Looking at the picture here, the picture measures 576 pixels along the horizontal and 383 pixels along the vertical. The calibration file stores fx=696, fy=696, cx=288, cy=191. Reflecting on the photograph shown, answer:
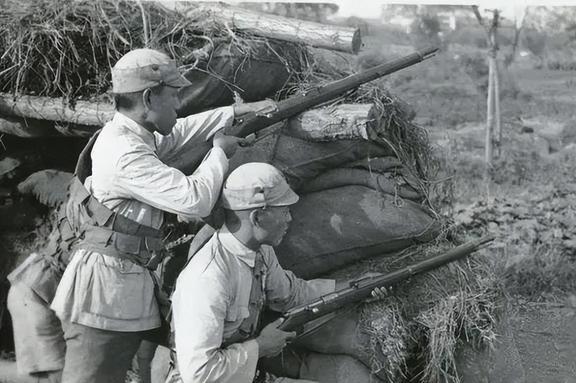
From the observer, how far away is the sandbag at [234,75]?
172 inches

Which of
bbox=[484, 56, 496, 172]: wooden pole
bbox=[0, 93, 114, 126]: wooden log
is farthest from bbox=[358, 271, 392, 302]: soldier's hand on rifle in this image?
bbox=[484, 56, 496, 172]: wooden pole

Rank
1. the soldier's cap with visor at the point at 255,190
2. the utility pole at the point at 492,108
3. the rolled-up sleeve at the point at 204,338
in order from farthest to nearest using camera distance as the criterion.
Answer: the utility pole at the point at 492,108
the soldier's cap with visor at the point at 255,190
the rolled-up sleeve at the point at 204,338

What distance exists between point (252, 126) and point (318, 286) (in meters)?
1.01

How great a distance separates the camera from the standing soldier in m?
3.40

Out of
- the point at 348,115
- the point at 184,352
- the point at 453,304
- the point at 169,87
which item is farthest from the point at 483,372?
the point at 169,87

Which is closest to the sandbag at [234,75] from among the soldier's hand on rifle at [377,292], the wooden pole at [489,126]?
the soldier's hand on rifle at [377,292]

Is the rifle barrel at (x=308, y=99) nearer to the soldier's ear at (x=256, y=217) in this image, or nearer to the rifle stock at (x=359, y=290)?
the soldier's ear at (x=256, y=217)

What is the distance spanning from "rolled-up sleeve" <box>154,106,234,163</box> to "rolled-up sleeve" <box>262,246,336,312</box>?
0.78 metres

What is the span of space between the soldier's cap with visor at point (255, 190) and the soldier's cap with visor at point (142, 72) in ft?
2.02

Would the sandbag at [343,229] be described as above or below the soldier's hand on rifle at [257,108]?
below

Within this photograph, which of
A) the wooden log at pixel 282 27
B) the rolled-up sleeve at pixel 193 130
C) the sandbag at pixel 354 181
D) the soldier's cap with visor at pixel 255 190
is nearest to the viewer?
the soldier's cap with visor at pixel 255 190

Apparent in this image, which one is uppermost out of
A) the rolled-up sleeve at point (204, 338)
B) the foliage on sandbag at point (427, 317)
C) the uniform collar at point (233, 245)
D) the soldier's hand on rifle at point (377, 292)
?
the uniform collar at point (233, 245)

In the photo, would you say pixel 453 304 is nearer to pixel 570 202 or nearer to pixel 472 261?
pixel 472 261

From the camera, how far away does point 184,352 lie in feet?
10.2
